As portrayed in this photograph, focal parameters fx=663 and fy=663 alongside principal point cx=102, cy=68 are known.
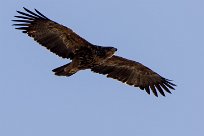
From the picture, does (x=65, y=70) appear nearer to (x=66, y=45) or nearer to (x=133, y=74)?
(x=66, y=45)

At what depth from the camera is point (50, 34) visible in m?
20.1

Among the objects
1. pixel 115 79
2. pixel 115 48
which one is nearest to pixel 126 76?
pixel 115 79

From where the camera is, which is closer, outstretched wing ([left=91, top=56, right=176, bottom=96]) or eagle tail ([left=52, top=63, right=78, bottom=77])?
eagle tail ([left=52, top=63, right=78, bottom=77])

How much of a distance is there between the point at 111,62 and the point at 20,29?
3247 millimetres

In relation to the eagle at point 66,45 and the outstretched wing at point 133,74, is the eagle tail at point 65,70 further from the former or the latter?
the outstretched wing at point 133,74

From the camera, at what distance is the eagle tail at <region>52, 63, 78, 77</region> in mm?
19344

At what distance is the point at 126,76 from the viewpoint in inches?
851

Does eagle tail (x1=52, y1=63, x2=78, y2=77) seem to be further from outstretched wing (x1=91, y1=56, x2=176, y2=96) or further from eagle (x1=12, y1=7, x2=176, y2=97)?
outstretched wing (x1=91, y1=56, x2=176, y2=96)

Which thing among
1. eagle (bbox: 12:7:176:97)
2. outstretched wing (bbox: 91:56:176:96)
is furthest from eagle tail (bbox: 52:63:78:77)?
outstretched wing (bbox: 91:56:176:96)

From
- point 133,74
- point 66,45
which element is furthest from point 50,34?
point 133,74

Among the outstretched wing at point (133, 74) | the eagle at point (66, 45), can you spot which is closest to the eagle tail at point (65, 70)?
the eagle at point (66, 45)

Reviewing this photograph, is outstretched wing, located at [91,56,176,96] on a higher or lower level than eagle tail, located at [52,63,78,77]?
higher

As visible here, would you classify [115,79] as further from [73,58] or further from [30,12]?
[30,12]

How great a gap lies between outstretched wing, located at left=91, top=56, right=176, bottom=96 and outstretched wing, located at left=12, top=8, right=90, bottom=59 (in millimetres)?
1430
